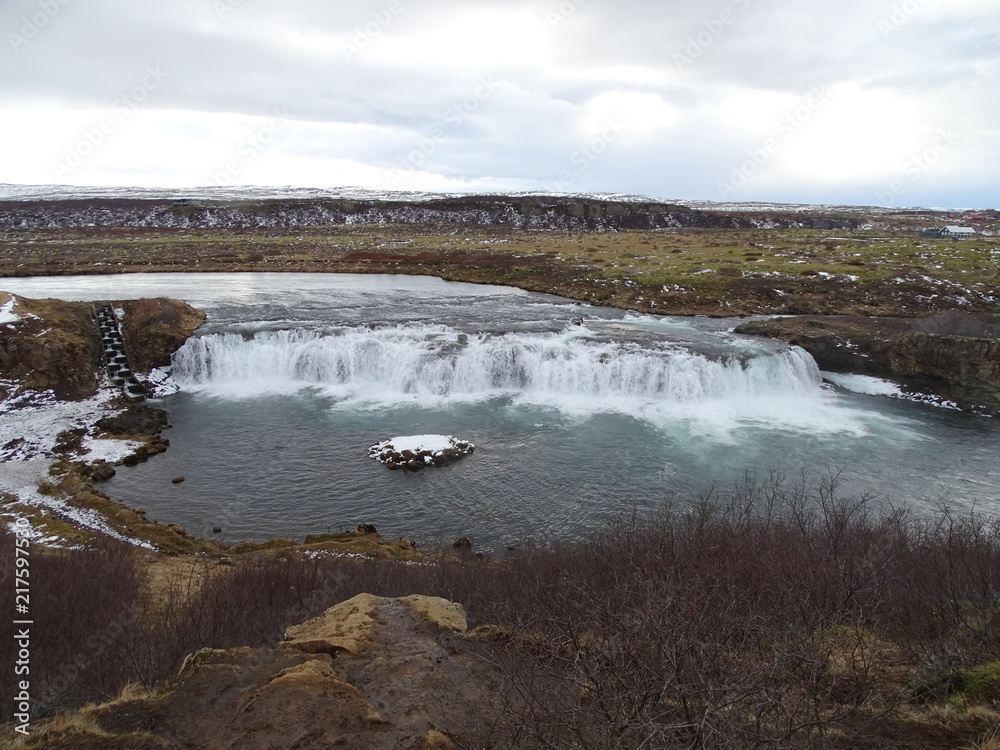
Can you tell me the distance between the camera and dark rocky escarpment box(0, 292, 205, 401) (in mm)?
26938

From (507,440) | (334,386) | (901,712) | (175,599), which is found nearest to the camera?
(901,712)

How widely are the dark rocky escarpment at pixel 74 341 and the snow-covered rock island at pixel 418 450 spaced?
1626cm

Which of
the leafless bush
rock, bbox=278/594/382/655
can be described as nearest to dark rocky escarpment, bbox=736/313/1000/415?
the leafless bush

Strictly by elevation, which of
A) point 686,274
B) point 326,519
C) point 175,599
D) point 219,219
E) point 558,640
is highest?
point 219,219

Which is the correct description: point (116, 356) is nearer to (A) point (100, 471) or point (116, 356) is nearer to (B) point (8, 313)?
(B) point (8, 313)

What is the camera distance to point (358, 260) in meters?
64.8

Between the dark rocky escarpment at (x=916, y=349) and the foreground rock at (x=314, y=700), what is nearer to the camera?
the foreground rock at (x=314, y=700)

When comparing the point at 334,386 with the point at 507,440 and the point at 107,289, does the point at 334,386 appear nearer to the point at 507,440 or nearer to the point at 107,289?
the point at 507,440

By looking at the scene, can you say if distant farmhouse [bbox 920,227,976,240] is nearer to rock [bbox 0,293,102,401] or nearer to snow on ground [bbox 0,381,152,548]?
snow on ground [bbox 0,381,152,548]

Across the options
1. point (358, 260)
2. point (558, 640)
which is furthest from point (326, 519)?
point (358, 260)

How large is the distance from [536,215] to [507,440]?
312 ft

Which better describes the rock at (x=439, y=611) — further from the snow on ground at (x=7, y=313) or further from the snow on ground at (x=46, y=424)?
the snow on ground at (x=7, y=313)

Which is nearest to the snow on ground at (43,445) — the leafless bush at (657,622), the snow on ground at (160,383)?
the snow on ground at (160,383)

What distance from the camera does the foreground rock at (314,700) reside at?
6230mm
